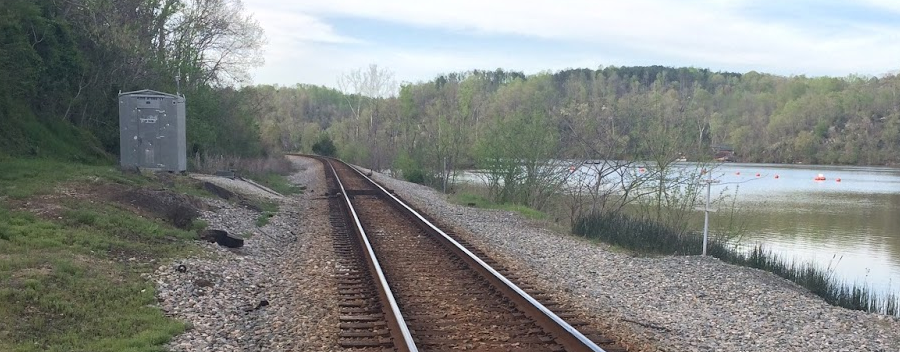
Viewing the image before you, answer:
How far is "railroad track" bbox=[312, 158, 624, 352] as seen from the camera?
699 centimetres

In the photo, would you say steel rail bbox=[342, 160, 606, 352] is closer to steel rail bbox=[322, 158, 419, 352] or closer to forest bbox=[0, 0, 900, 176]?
steel rail bbox=[322, 158, 419, 352]

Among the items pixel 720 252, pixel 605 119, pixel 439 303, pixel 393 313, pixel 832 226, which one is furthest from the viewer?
pixel 832 226

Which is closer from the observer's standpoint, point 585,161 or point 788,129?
point 585,161

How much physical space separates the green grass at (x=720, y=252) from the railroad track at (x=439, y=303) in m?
4.23

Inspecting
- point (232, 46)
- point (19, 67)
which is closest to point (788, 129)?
point (232, 46)

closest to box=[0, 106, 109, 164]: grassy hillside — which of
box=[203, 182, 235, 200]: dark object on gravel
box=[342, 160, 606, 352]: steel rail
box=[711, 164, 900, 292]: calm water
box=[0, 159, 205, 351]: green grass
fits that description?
box=[203, 182, 235, 200]: dark object on gravel

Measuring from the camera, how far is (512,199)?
28.8 meters

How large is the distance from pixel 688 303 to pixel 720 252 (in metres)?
6.87

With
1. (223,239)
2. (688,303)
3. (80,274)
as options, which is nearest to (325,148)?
(223,239)

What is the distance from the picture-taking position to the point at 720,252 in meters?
15.7

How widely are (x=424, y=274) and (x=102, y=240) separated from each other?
188 inches

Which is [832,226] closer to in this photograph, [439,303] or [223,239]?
[223,239]

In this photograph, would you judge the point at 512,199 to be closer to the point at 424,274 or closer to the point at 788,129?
the point at 424,274

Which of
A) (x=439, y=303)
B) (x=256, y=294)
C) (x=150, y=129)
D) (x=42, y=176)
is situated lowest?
(x=256, y=294)
